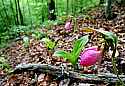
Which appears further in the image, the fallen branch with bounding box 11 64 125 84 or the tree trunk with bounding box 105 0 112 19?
the tree trunk with bounding box 105 0 112 19

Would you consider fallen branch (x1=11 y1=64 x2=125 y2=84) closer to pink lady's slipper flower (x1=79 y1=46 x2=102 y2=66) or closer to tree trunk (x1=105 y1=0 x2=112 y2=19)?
pink lady's slipper flower (x1=79 y1=46 x2=102 y2=66)

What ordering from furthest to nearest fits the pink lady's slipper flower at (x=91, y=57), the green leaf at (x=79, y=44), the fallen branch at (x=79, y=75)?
the fallen branch at (x=79, y=75)
the green leaf at (x=79, y=44)
the pink lady's slipper flower at (x=91, y=57)

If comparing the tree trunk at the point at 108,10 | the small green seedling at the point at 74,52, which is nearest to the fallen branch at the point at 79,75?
the small green seedling at the point at 74,52

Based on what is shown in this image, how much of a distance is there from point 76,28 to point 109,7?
2.82 ft

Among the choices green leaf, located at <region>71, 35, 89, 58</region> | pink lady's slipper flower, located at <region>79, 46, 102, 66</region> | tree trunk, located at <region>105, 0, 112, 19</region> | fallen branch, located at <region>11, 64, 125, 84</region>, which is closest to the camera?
pink lady's slipper flower, located at <region>79, 46, 102, 66</region>

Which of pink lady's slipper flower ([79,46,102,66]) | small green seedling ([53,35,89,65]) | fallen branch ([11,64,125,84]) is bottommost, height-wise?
fallen branch ([11,64,125,84])

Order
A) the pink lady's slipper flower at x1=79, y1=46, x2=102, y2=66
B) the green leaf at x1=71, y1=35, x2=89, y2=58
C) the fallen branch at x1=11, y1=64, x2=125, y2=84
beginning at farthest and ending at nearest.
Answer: the fallen branch at x1=11, y1=64, x2=125, y2=84, the green leaf at x1=71, y1=35, x2=89, y2=58, the pink lady's slipper flower at x1=79, y1=46, x2=102, y2=66

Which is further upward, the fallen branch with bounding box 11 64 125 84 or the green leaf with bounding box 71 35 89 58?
the green leaf with bounding box 71 35 89 58

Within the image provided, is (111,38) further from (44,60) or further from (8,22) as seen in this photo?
(8,22)

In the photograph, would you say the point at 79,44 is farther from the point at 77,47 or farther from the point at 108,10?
the point at 108,10

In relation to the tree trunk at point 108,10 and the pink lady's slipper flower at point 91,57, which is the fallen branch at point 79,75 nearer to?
the pink lady's slipper flower at point 91,57

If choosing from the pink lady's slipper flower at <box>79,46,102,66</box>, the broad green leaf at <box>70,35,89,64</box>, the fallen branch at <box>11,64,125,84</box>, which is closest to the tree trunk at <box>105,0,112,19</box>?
the fallen branch at <box>11,64,125,84</box>

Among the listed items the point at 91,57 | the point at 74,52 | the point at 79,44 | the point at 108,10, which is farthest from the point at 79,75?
the point at 108,10

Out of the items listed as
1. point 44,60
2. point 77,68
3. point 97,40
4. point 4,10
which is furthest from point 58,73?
point 4,10
